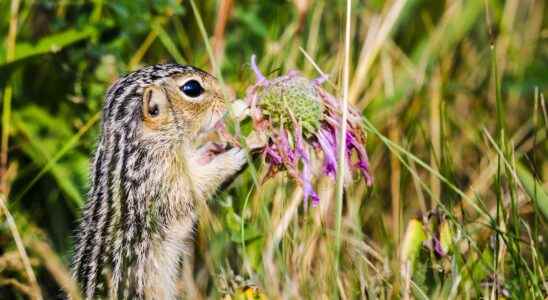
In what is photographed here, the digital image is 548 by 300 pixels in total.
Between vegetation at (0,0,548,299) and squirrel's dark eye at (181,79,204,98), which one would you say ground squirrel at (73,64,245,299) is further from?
vegetation at (0,0,548,299)

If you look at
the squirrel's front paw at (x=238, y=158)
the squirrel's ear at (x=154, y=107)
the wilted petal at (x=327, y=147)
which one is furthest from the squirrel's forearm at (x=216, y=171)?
the wilted petal at (x=327, y=147)

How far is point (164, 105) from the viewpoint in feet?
11.9

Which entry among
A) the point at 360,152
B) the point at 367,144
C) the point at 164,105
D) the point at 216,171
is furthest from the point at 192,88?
the point at 367,144

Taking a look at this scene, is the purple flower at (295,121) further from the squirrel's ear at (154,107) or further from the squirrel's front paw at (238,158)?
the squirrel's ear at (154,107)

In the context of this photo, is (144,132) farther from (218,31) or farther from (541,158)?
(541,158)

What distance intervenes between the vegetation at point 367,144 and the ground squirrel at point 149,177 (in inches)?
4.6

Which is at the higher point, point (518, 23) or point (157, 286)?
point (518, 23)

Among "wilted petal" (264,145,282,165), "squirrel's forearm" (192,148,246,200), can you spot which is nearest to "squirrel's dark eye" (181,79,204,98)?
"squirrel's forearm" (192,148,246,200)

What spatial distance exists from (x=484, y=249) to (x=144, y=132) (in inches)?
48.6

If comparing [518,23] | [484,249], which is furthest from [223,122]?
[518,23]

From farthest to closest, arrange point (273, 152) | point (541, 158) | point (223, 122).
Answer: point (541, 158)
point (223, 122)
point (273, 152)

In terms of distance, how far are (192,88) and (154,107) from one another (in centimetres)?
15

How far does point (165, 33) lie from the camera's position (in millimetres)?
4656

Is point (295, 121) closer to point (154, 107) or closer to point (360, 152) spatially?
point (360, 152)
